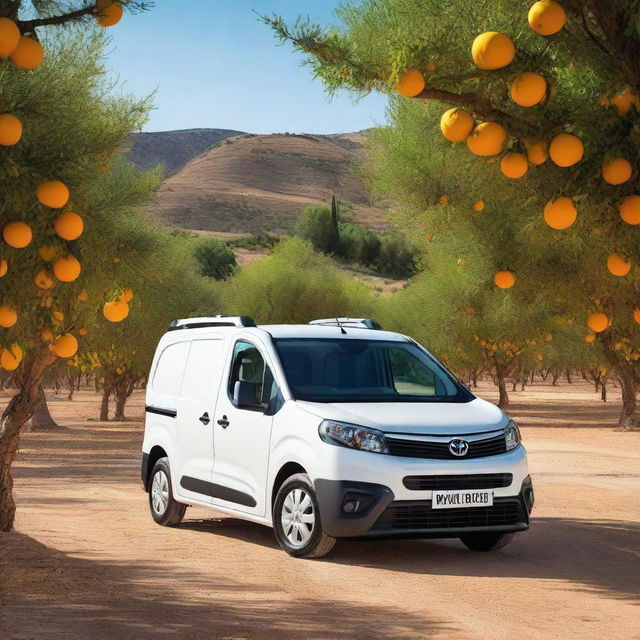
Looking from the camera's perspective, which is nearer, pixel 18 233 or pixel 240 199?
pixel 18 233

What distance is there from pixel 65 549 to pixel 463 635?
4.77 m

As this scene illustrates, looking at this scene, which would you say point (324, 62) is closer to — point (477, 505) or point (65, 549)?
point (477, 505)

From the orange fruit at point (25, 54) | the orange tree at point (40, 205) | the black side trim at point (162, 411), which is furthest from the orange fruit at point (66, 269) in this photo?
the black side trim at point (162, 411)

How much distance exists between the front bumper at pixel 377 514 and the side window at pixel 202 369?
240 cm

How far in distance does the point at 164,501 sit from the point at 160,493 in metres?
0.15

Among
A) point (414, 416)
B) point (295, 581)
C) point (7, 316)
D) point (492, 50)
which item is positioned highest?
point (492, 50)

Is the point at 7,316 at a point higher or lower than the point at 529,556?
higher

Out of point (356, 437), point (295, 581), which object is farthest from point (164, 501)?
point (295, 581)

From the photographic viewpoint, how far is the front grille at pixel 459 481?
31.5 feet

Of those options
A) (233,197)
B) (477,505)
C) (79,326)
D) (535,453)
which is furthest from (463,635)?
(233,197)

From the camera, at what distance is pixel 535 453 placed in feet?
87.9

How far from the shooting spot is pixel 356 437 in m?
9.67

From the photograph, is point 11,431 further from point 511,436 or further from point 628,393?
point 628,393

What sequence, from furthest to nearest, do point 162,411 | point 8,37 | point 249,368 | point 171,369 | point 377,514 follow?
point 171,369, point 162,411, point 249,368, point 377,514, point 8,37
